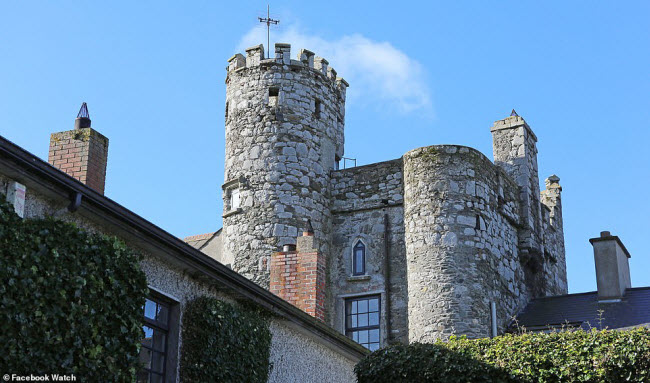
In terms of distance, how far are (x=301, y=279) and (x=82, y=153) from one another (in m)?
5.11

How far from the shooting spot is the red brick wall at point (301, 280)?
16.8 m

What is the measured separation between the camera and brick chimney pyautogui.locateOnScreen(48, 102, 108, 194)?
Result: 1334 cm

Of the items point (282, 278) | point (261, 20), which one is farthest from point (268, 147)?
point (282, 278)

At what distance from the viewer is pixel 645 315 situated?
20.8 m

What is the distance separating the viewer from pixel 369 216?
23625 mm

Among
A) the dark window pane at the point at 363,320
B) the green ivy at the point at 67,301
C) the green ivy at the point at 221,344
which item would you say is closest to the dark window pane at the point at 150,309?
the green ivy at the point at 221,344

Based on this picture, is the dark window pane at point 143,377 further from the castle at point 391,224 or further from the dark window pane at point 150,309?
the castle at point 391,224

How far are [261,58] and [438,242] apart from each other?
21.9 ft

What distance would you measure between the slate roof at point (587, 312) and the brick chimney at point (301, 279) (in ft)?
20.4

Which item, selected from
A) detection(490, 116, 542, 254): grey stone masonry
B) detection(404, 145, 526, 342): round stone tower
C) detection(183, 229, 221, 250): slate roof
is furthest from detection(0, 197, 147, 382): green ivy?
detection(490, 116, 542, 254): grey stone masonry

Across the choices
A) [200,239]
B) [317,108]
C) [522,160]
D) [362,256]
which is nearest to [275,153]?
[317,108]

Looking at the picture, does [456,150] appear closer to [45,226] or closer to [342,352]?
[342,352]

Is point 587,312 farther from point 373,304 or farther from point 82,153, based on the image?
point 82,153

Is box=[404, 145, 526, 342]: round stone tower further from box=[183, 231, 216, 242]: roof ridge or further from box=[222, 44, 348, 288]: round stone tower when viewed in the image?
box=[183, 231, 216, 242]: roof ridge
